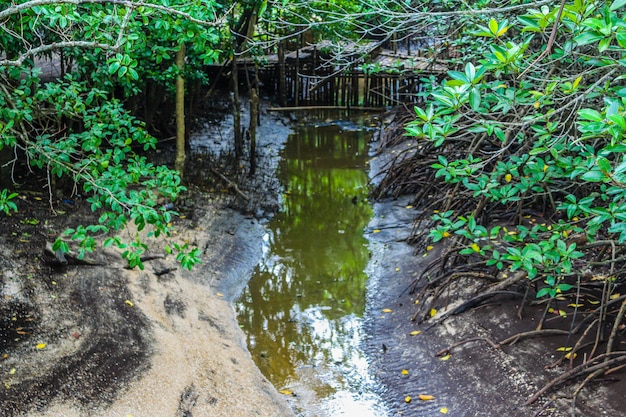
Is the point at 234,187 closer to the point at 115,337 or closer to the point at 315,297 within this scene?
the point at 315,297

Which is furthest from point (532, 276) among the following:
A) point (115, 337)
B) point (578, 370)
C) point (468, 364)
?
point (115, 337)

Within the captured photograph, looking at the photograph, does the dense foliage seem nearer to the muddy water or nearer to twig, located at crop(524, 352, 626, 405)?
the muddy water

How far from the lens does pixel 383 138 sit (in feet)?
46.9

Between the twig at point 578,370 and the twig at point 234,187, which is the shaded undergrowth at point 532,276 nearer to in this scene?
the twig at point 578,370

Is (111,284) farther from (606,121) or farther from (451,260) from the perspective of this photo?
(606,121)

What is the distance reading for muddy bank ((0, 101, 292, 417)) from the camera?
479 centimetres

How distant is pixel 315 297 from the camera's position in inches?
305

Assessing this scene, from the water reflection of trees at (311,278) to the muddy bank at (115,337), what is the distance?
314 millimetres

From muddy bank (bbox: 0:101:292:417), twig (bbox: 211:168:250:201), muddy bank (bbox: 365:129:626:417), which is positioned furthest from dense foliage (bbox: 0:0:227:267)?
twig (bbox: 211:168:250:201)

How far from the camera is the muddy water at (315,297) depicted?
5914 millimetres

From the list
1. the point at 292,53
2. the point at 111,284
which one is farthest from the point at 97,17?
the point at 292,53

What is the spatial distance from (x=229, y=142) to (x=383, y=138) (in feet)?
11.8

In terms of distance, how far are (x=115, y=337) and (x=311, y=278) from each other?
3213mm

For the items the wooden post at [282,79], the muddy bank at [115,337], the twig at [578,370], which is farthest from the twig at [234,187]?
the wooden post at [282,79]
